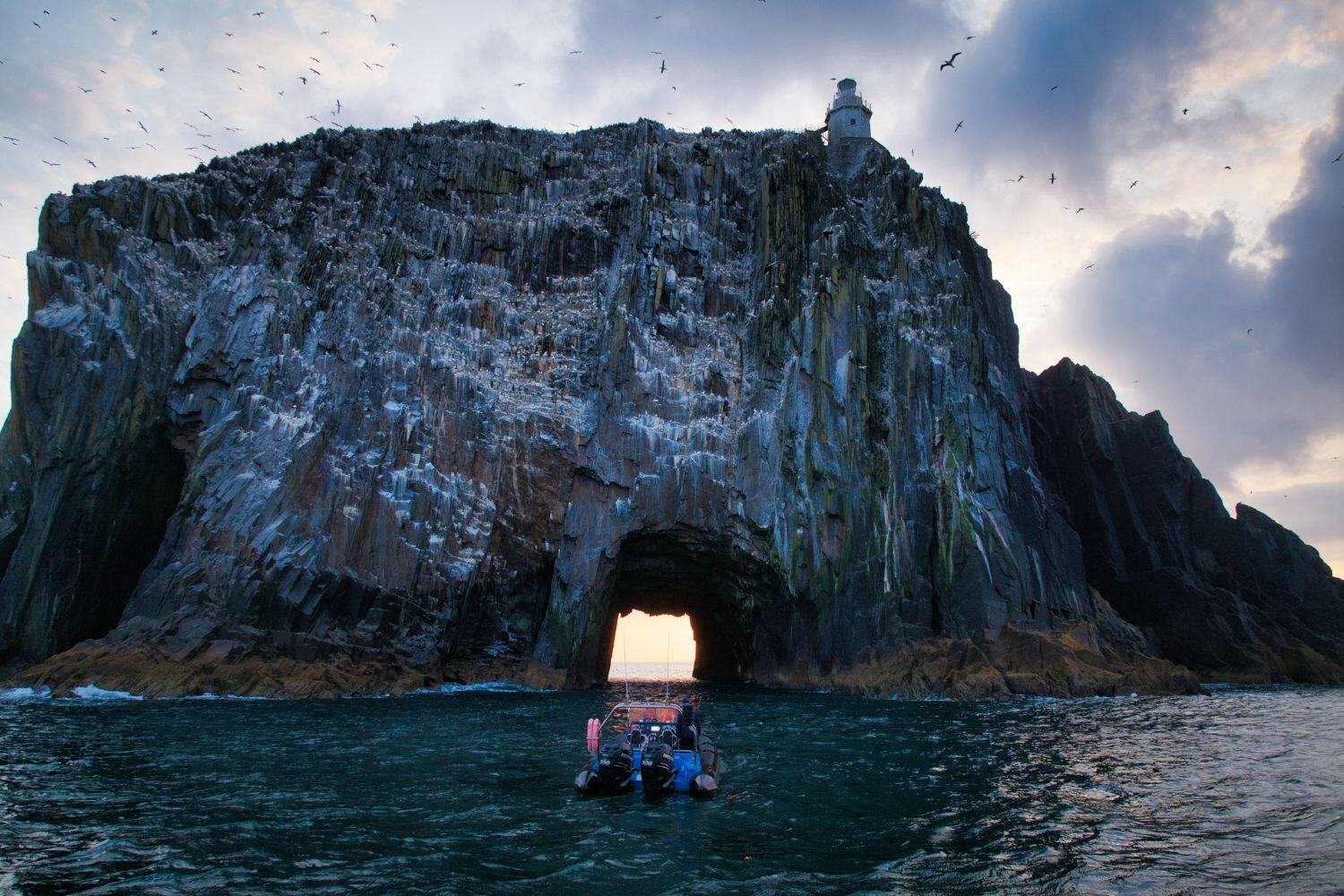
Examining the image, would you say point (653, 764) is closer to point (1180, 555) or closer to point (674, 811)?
point (674, 811)

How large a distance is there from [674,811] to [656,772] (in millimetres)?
1315

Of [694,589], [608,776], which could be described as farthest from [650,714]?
[694,589]

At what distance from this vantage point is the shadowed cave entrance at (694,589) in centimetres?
5578

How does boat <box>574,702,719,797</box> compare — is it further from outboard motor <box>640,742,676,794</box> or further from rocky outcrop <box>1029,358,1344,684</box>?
rocky outcrop <box>1029,358,1344,684</box>

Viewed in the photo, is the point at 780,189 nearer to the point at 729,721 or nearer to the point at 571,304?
the point at 571,304

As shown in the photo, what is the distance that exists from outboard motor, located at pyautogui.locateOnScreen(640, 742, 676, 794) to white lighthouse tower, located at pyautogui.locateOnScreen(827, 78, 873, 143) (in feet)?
217

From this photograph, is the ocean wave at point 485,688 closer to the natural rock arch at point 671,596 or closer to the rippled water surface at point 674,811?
the natural rock arch at point 671,596

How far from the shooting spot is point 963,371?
195ft

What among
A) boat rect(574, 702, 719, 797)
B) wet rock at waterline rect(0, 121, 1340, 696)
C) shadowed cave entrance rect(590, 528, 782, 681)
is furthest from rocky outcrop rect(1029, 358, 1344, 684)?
boat rect(574, 702, 719, 797)

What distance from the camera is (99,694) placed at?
39219 millimetres

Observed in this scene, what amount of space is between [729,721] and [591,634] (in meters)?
22.1

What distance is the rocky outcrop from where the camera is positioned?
62781 mm

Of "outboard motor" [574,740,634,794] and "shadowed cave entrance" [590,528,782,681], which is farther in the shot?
"shadowed cave entrance" [590,528,782,681]

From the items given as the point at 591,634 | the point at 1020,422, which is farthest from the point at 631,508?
the point at 1020,422
